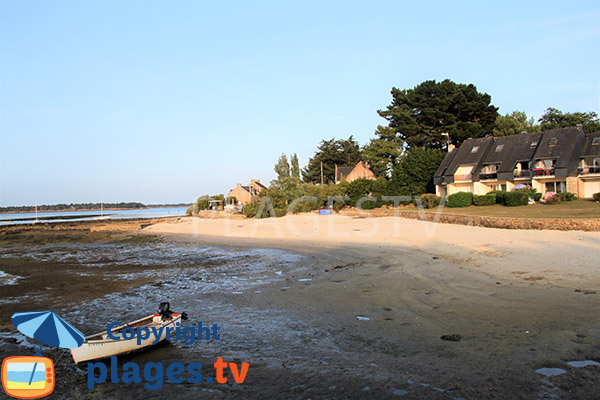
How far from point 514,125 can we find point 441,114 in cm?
1326

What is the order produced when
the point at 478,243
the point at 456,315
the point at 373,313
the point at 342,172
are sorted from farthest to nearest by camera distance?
the point at 342,172 < the point at 478,243 < the point at 373,313 < the point at 456,315

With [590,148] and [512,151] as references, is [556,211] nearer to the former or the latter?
[590,148]

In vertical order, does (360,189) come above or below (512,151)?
below

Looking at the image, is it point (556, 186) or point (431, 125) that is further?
point (431, 125)

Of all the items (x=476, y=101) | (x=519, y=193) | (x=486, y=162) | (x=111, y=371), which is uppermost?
(x=476, y=101)

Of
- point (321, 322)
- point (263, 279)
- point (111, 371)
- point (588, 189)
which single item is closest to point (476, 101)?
point (588, 189)

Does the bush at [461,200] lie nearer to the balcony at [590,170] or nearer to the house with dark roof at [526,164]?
the house with dark roof at [526,164]

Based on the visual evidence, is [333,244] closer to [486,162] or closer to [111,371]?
[111,371]

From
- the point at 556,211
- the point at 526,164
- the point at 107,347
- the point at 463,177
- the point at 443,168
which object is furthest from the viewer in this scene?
the point at 443,168

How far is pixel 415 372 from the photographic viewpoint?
639 centimetres

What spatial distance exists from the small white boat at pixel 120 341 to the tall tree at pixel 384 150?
51435 millimetres

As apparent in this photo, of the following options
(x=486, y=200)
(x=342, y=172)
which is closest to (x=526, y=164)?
(x=486, y=200)

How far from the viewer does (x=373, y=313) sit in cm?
977

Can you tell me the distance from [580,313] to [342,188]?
4209cm
